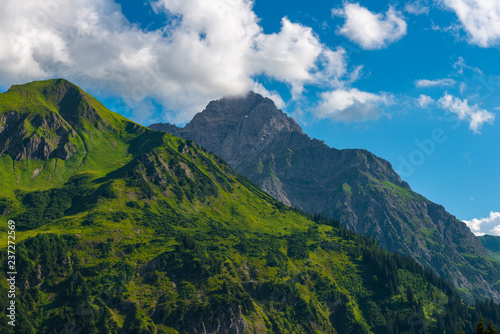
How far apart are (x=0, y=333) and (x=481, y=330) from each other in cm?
21632

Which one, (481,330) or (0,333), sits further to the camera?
(0,333)

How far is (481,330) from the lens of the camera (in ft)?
203

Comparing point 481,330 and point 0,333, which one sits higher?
point 481,330

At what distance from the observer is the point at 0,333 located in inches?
7687
